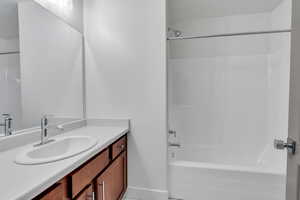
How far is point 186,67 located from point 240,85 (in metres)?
0.77

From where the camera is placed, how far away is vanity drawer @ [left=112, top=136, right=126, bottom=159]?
1481mm

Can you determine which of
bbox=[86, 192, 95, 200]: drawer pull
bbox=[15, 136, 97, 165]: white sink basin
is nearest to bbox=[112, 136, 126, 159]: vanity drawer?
bbox=[15, 136, 97, 165]: white sink basin

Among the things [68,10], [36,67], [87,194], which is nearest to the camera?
[87,194]

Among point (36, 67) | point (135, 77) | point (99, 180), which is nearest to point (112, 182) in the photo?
point (99, 180)

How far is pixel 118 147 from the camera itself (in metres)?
1.57

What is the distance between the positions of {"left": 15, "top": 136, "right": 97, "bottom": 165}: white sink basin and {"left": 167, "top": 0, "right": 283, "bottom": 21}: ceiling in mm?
2005

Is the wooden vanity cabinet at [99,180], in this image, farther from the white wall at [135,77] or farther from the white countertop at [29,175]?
the white wall at [135,77]

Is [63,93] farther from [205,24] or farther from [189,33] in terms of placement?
[205,24]

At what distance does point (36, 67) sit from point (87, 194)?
3.43ft

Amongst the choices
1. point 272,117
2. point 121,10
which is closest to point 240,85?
point 272,117

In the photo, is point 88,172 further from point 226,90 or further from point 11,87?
point 226,90

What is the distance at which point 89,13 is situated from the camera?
1.88m

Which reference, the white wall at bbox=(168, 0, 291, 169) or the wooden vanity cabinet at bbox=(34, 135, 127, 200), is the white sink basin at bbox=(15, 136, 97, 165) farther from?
the white wall at bbox=(168, 0, 291, 169)

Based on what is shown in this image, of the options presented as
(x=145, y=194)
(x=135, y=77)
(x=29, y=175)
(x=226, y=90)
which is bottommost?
(x=145, y=194)
